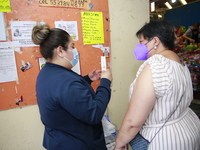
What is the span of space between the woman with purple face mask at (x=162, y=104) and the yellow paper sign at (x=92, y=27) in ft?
2.34

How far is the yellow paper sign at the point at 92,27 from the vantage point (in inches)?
57.6

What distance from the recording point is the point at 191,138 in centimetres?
83

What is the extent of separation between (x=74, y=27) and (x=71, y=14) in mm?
125

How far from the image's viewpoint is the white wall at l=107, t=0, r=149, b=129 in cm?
163

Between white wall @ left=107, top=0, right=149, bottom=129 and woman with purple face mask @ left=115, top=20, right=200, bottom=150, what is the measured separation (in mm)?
756

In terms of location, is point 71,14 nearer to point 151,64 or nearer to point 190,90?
point 151,64

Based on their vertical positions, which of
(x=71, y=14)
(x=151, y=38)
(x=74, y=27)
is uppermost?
(x=71, y=14)

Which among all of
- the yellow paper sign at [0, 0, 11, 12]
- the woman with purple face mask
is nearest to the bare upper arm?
the woman with purple face mask

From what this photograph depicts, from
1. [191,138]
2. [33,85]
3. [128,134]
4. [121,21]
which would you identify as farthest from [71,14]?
[191,138]

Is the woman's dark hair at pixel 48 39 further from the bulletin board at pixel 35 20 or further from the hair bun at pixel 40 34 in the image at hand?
the bulletin board at pixel 35 20

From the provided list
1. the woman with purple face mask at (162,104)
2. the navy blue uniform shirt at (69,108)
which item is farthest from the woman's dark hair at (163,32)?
the navy blue uniform shirt at (69,108)

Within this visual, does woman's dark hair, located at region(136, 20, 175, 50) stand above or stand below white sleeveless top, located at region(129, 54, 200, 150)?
above

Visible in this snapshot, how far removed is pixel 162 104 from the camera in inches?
31.2

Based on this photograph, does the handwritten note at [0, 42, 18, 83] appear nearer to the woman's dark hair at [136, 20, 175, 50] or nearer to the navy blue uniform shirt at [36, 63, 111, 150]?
the navy blue uniform shirt at [36, 63, 111, 150]
